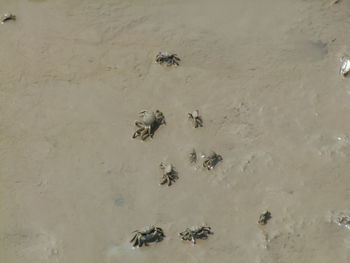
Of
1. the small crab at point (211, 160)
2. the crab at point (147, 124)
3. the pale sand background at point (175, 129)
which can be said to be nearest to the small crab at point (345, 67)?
the pale sand background at point (175, 129)

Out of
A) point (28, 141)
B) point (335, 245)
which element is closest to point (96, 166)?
point (28, 141)

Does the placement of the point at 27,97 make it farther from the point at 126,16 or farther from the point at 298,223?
the point at 298,223

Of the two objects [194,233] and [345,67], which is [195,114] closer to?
[194,233]

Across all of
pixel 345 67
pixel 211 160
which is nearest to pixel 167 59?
pixel 211 160

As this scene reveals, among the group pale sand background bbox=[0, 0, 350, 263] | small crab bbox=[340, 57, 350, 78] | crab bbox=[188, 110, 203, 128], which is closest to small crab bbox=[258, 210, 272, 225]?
pale sand background bbox=[0, 0, 350, 263]

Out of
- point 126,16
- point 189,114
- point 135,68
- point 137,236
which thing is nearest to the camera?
point 137,236

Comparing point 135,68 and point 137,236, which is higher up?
point 135,68

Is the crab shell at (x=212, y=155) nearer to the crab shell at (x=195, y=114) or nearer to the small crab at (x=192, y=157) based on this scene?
the small crab at (x=192, y=157)
